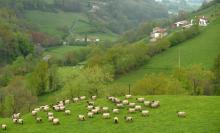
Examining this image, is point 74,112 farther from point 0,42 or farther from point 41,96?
point 0,42

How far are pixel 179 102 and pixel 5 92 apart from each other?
51265 mm

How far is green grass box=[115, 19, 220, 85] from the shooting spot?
112 m

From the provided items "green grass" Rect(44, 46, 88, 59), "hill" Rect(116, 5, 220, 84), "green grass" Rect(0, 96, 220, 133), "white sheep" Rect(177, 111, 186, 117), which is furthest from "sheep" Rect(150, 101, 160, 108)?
"green grass" Rect(44, 46, 88, 59)

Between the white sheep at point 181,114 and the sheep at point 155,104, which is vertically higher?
the sheep at point 155,104

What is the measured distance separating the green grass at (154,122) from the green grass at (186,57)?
Answer: 61880mm

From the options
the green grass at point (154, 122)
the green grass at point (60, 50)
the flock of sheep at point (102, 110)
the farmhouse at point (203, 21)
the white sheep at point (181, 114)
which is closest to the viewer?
the green grass at point (154, 122)

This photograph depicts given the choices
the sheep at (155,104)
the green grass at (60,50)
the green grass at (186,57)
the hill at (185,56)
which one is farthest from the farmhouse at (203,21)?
the sheep at (155,104)

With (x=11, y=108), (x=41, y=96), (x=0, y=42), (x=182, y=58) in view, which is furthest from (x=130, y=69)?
(x=0, y=42)

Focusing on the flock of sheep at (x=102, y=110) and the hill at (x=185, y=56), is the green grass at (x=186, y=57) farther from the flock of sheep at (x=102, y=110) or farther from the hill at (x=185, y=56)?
the flock of sheep at (x=102, y=110)

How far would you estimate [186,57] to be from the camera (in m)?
121

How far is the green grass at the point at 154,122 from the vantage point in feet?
119

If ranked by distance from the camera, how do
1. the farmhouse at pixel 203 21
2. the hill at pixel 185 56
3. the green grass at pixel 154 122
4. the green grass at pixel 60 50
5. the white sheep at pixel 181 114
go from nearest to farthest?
the green grass at pixel 154 122, the white sheep at pixel 181 114, the hill at pixel 185 56, the farmhouse at pixel 203 21, the green grass at pixel 60 50

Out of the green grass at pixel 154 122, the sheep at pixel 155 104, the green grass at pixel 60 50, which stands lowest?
the green grass at pixel 154 122

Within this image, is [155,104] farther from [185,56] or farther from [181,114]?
[185,56]
